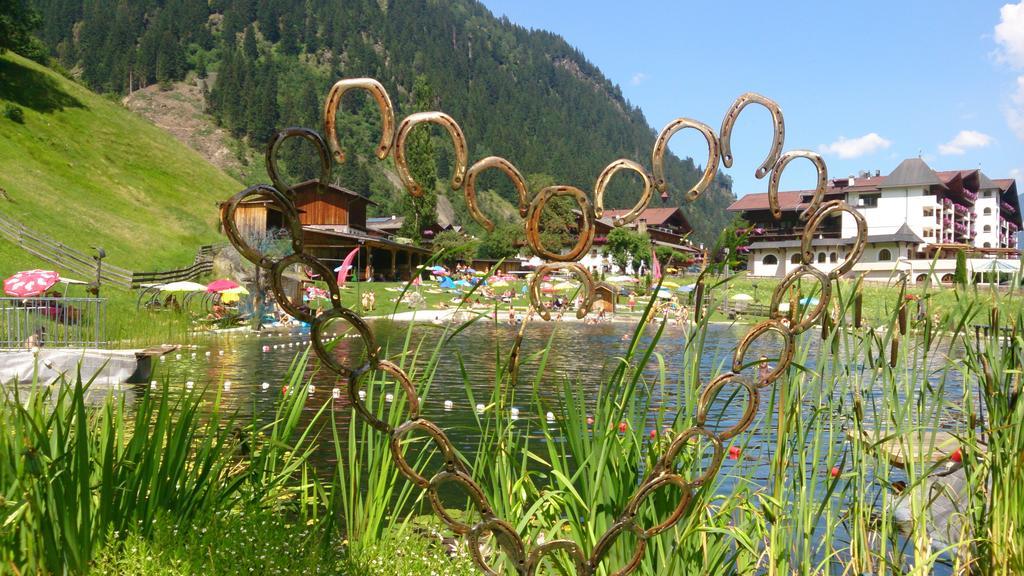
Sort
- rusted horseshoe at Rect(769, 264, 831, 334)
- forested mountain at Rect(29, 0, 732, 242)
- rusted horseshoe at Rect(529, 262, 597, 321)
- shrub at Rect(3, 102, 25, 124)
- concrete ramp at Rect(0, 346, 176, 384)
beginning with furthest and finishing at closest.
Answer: forested mountain at Rect(29, 0, 732, 242), shrub at Rect(3, 102, 25, 124), concrete ramp at Rect(0, 346, 176, 384), rusted horseshoe at Rect(769, 264, 831, 334), rusted horseshoe at Rect(529, 262, 597, 321)

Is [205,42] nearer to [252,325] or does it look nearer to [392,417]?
[252,325]

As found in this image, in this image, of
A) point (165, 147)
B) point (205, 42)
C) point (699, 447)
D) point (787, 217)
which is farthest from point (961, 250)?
point (205, 42)

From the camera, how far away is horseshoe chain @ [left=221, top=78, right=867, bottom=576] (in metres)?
1.64

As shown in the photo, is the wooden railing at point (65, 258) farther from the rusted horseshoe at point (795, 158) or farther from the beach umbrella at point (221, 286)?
the rusted horseshoe at point (795, 158)

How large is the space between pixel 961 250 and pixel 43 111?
51748 millimetres

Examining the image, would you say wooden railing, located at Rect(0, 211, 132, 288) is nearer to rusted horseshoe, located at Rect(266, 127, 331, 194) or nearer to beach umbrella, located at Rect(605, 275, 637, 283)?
beach umbrella, located at Rect(605, 275, 637, 283)

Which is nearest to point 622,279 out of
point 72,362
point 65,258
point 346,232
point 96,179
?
point 72,362

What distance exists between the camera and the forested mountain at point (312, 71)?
108m

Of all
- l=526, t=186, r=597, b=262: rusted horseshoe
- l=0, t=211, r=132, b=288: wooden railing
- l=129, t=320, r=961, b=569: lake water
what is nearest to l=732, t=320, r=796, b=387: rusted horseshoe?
A: l=526, t=186, r=597, b=262: rusted horseshoe

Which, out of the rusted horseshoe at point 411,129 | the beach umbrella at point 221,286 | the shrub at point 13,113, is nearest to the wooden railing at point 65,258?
the beach umbrella at point 221,286

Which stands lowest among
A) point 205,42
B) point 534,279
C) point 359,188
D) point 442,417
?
point 442,417

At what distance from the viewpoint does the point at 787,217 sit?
216ft

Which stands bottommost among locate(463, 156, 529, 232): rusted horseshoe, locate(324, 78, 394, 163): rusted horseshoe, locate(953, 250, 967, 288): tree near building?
locate(953, 250, 967, 288): tree near building

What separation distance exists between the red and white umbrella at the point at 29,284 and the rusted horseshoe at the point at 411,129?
52.9ft
